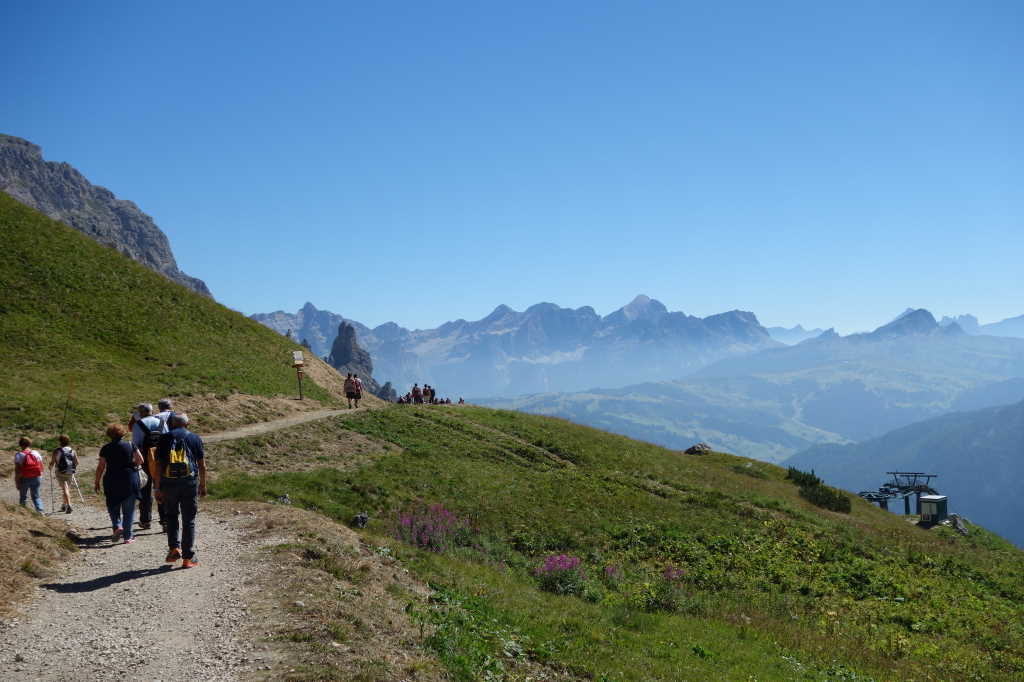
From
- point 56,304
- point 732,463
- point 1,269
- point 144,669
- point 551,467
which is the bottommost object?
point 732,463

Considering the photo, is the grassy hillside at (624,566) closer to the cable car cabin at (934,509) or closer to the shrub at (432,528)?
the shrub at (432,528)

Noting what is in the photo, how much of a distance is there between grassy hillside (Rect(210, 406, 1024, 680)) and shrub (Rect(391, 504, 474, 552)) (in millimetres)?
101

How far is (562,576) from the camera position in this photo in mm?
19047

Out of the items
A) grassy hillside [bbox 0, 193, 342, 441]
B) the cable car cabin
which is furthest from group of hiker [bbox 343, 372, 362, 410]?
the cable car cabin

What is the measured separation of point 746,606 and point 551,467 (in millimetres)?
19677

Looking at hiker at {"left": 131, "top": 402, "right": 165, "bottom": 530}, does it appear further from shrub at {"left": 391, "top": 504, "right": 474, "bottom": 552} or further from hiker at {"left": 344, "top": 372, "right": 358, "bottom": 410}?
hiker at {"left": 344, "top": 372, "right": 358, "bottom": 410}

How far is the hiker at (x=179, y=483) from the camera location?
12.9 m

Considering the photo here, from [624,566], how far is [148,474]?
1634 cm

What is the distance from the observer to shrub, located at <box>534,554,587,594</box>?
18.5 metres

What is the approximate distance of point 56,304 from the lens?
144 feet

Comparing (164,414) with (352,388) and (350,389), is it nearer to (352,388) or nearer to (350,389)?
(350,389)

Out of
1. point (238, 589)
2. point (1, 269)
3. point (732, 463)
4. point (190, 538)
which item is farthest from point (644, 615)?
point (1, 269)

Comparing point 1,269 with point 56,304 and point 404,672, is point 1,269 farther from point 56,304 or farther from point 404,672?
point 404,672

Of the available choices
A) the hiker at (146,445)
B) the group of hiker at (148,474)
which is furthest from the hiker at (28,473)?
the hiker at (146,445)
